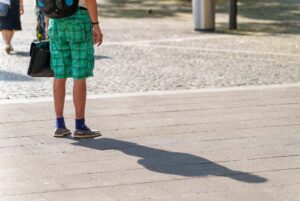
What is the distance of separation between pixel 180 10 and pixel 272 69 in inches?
457

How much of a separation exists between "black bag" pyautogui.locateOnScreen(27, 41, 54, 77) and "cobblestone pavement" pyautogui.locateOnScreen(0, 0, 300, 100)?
2099 millimetres

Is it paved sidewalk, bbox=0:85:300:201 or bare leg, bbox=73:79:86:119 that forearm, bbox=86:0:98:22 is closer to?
bare leg, bbox=73:79:86:119

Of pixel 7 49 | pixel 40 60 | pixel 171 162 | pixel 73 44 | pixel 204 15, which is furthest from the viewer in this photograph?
pixel 204 15

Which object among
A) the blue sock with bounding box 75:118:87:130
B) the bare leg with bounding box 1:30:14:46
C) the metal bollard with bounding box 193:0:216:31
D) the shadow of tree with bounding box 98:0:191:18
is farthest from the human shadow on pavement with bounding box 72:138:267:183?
the shadow of tree with bounding box 98:0:191:18

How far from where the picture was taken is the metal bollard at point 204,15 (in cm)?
1819

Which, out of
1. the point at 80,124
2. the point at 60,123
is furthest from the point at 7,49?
the point at 80,124

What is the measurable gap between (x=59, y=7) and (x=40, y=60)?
29.8 inches

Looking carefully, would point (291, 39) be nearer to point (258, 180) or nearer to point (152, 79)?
point (152, 79)

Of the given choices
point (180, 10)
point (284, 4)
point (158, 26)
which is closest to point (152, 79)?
point (158, 26)

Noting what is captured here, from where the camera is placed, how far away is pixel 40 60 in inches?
309

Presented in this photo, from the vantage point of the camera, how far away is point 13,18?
1473cm

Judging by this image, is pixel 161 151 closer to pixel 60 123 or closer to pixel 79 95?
pixel 79 95

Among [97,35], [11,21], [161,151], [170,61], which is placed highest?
[97,35]

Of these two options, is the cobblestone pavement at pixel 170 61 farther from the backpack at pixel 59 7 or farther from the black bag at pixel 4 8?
the backpack at pixel 59 7
